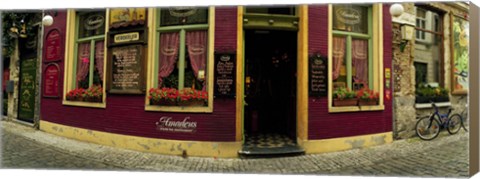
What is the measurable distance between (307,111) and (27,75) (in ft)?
13.6

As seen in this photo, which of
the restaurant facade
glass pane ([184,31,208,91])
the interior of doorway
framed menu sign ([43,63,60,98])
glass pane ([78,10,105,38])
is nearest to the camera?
the restaurant facade

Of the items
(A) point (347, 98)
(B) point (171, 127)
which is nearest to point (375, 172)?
(A) point (347, 98)

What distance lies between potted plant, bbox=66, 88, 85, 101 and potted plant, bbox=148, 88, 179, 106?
3.41 feet

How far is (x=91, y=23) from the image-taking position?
A: 4156 mm

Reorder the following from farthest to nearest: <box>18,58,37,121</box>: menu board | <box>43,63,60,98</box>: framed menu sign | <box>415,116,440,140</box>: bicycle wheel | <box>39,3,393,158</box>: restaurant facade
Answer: <box>18,58,37,121</box>: menu board, <box>43,63,60,98</box>: framed menu sign, <box>39,3,393,158</box>: restaurant facade, <box>415,116,440,140</box>: bicycle wheel

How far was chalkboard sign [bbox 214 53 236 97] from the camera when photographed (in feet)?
12.5

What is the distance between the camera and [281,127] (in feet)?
17.2

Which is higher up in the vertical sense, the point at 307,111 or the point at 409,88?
the point at 409,88

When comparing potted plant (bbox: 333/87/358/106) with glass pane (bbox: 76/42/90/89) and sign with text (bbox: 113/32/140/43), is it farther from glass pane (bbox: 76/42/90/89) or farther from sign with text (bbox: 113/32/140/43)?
glass pane (bbox: 76/42/90/89)

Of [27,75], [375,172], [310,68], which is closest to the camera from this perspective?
[375,172]

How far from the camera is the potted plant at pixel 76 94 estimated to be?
4.17m

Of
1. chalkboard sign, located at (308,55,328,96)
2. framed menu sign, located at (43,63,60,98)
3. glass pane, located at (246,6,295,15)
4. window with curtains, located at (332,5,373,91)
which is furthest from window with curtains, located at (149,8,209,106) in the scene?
window with curtains, located at (332,5,373,91)

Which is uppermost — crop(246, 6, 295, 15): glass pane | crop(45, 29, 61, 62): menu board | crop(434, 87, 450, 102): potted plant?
crop(246, 6, 295, 15): glass pane

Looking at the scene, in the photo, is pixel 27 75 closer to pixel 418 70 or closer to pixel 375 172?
pixel 375 172
